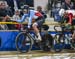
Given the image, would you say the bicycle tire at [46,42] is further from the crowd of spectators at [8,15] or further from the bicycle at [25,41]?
the crowd of spectators at [8,15]

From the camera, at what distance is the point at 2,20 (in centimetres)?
1856

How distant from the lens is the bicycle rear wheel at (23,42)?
1723 cm

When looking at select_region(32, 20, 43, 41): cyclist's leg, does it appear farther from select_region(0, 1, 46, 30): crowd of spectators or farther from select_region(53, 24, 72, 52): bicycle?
select_region(53, 24, 72, 52): bicycle

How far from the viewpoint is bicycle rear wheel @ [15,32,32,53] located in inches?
679

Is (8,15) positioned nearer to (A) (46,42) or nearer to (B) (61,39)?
(A) (46,42)

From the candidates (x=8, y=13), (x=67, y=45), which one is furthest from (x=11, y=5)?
(x=67, y=45)

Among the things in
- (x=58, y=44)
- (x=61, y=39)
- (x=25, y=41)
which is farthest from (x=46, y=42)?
(x=25, y=41)

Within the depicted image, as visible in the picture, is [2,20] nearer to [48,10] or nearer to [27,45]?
[27,45]

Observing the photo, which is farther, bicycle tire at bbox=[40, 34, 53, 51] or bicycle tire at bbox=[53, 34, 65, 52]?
bicycle tire at bbox=[53, 34, 65, 52]

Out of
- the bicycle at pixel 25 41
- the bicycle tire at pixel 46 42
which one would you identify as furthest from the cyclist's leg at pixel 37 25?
the bicycle tire at pixel 46 42

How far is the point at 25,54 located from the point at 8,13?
9.71 feet

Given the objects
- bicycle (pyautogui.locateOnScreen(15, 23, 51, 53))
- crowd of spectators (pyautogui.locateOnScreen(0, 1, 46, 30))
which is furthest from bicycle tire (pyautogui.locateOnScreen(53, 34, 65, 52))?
crowd of spectators (pyautogui.locateOnScreen(0, 1, 46, 30))

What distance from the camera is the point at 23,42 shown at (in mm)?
17312

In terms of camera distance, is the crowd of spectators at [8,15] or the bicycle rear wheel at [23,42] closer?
the bicycle rear wheel at [23,42]
